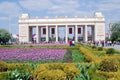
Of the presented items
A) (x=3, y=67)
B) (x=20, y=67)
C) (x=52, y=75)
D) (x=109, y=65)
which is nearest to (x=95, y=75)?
(x=52, y=75)

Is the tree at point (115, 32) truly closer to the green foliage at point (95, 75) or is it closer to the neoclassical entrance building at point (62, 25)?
the neoclassical entrance building at point (62, 25)

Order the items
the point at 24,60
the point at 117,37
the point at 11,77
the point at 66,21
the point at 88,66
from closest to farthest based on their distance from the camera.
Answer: the point at 11,77, the point at 88,66, the point at 24,60, the point at 117,37, the point at 66,21

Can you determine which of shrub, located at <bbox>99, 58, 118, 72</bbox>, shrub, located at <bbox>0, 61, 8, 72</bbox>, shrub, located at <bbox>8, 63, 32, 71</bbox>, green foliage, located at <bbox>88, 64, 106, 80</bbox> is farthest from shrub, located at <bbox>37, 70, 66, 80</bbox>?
shrub, located at <bbox>0, 61, 8, 72</bbox>

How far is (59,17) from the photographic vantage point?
10444cm

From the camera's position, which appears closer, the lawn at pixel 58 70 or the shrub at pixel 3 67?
the lawn at pixel 58 70

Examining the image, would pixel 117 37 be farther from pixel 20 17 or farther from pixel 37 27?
pixel 20 17

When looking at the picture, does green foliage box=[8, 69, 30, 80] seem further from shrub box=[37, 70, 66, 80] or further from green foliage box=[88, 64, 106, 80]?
green foliage box=[88, 64, 106, 80]

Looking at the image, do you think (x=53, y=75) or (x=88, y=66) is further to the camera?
(x=88, y=66)

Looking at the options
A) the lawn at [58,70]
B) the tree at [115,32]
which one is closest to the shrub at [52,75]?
the lawn at [58,70]

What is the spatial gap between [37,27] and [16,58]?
86.6m

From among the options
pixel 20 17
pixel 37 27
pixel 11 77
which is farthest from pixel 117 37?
pixel 11 77

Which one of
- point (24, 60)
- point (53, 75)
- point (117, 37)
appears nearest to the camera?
point (53, 75)

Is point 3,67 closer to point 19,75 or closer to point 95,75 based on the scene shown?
point 19,75

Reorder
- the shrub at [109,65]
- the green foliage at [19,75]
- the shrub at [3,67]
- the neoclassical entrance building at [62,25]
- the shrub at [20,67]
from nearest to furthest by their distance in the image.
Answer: the green foliage at [19,75] → the shrub at [20,67] → the shrub at [109,65] → the shrub at [3,67] → the neoclassical entrance building at [62,25]
